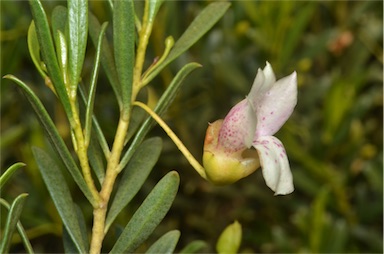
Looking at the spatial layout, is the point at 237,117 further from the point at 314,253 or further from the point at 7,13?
the point at 7,13

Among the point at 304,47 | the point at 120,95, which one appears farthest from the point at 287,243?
the point at 120,95

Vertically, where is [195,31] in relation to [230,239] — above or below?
above

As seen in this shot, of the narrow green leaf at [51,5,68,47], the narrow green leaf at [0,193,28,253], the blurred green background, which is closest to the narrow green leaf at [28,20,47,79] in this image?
the narrow green leaf at [51,5,68,47]

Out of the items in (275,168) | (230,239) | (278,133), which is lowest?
(278,133)

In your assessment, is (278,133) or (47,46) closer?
(47,46)

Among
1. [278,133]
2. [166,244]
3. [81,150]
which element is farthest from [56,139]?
[278,133]

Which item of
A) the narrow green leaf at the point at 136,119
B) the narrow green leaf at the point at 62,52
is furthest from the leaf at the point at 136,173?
the narrow green leaf at the point at 62,52

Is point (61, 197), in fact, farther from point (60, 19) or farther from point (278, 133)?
point (278, 133)

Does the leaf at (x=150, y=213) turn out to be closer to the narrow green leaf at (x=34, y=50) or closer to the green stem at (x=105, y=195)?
the green stem at (x=105, y=195)
